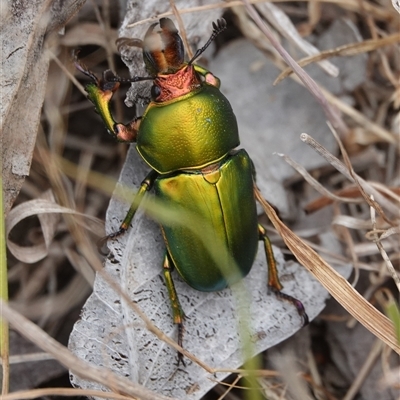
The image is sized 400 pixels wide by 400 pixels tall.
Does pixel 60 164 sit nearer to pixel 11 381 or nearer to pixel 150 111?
pixel 150 111

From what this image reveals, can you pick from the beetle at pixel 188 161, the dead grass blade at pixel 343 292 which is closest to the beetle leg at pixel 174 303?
the beetle at pixel 188 161

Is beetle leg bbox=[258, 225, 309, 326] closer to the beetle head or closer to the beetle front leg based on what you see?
the beetle front leg

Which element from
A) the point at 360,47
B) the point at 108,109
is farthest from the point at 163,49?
the point at 360,47

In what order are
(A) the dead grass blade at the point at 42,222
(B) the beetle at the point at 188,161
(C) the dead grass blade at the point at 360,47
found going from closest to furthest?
(B) the beetle at the point at 188,161, (A) the dead grass blade at the point at 42,222, (C) the dead grass blade at the point at 360,47

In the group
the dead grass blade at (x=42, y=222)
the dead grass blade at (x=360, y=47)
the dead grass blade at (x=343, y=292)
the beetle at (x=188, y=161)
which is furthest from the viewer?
the dead grass blade at (x=360, y=47)


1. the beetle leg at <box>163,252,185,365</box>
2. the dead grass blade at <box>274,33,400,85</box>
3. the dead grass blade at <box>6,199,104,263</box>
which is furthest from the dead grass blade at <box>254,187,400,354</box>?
the dead grass blade at <box>274,33,400,85</box>

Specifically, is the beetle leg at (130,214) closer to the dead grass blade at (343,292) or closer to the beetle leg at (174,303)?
the beetle leg at (174,303)
